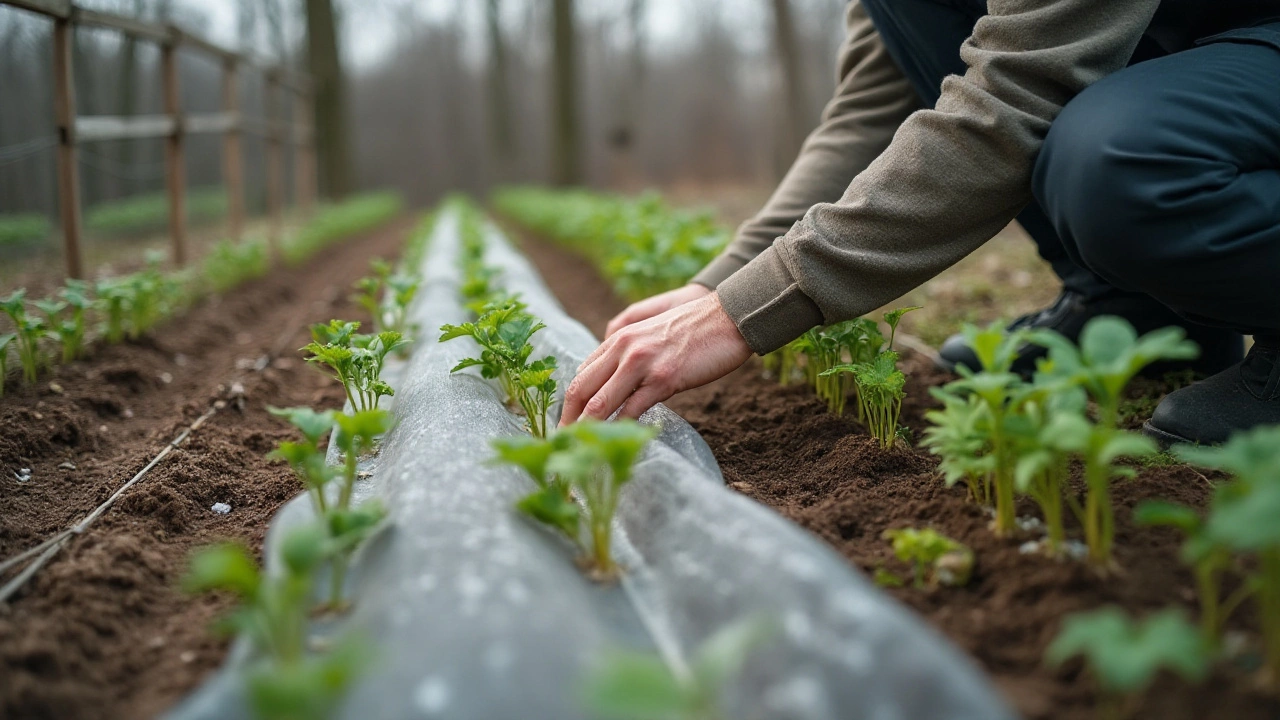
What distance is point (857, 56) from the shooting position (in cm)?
239

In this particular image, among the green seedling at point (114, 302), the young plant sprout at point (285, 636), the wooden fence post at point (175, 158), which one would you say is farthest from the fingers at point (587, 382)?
the wooden fence post at point (175, 158)

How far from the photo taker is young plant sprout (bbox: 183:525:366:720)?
779mm

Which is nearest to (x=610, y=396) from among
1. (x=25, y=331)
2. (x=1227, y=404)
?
(x=1227, y=404)

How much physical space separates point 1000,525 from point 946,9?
4.38 feet

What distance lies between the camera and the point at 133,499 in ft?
5.74

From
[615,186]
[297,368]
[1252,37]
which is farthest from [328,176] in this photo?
[1252,37]

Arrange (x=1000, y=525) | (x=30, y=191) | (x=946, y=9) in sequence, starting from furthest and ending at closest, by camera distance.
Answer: (x=30, y=191) < (x=946, y=9) < (x=1000, y=525)

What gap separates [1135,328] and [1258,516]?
166 centimetres

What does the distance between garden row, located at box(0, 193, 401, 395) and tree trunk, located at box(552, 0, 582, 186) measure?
8.97 m

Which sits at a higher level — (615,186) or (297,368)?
(615,186)

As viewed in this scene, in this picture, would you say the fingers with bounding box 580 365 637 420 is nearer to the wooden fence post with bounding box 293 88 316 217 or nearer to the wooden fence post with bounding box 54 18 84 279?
the wooden fence post with bounding box 54 18 84 279

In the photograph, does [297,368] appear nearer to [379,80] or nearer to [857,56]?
[857,56]

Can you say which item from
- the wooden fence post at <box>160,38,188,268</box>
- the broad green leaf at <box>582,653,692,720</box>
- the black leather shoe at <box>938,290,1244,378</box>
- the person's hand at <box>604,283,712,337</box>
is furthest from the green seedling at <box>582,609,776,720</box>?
the wooden fence post at <box>160,38,188,268</box>

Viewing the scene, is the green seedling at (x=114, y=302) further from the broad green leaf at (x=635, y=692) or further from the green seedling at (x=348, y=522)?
the broad green leaf at (x=635, y=692)
